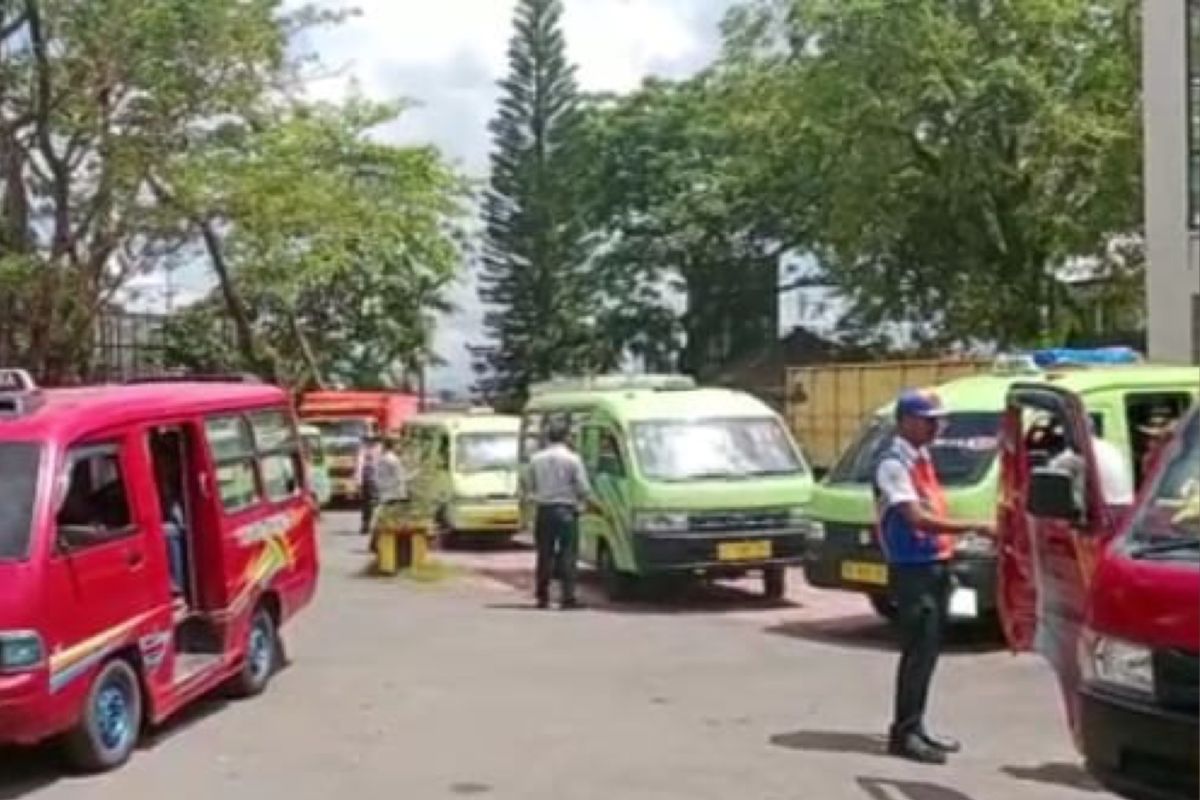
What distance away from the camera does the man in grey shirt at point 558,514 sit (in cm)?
1758

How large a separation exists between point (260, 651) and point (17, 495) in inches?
128

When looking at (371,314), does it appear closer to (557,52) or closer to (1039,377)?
(557,52)

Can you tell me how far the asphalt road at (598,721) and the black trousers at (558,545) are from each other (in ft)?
3.26

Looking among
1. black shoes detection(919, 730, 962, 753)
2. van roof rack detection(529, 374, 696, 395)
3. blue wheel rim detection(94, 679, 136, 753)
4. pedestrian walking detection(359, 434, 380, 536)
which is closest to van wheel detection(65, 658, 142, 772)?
blue wheel rim detection(94, 679, 136, 753)

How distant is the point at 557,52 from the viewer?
59.5 m

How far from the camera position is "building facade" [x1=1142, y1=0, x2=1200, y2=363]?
24.3 m

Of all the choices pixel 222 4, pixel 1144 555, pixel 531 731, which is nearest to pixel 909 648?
pixel 531 731

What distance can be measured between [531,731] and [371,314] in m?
44.3

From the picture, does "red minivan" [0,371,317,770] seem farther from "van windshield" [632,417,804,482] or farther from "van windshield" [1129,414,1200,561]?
"van windshield" [632,417,804,482]

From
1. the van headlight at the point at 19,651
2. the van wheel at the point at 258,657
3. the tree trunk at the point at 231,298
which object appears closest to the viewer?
the van headlight at the point at 19,651

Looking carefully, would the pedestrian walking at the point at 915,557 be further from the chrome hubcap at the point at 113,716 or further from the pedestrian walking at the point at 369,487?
the pedestrian walking at the point at 369,487

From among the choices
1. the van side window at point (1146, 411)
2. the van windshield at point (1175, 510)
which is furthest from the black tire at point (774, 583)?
the van windshield at point (1175, 510)

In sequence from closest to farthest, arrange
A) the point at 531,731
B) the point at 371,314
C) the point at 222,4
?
the point at 531,731, the point at 222,4, the point at 371,314

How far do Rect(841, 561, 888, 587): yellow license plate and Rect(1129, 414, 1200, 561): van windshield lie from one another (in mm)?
6912
